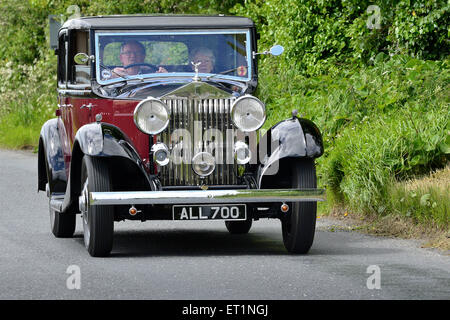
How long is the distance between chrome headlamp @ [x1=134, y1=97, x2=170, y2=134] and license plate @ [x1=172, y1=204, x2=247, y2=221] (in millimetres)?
815

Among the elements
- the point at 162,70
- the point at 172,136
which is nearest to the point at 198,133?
the point at 172,136

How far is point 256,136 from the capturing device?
10094 millimetres

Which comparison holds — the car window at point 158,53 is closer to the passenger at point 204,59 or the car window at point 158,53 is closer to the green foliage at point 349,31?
the passenger at point 204,59

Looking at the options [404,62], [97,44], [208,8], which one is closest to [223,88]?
[97,44]

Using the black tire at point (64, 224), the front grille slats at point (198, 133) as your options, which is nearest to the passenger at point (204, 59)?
the front grille slats at point (198, 133)

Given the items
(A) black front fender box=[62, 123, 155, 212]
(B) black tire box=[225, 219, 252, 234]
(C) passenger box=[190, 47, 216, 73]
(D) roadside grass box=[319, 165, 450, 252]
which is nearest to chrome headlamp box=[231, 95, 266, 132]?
(A) black front fender box=[62, 123, 155, 212]

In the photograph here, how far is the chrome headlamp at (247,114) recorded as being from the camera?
977 cm

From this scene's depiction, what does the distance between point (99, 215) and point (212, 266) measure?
1059 millimetres

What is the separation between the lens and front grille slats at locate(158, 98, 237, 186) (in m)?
9.86

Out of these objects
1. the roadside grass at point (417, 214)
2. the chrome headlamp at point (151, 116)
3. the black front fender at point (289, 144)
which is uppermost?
the chrome headlamp at point (151, 116)

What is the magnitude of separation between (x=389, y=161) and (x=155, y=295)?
4811mm

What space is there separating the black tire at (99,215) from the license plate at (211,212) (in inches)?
22.2

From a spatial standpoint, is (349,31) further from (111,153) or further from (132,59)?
(111,153)
